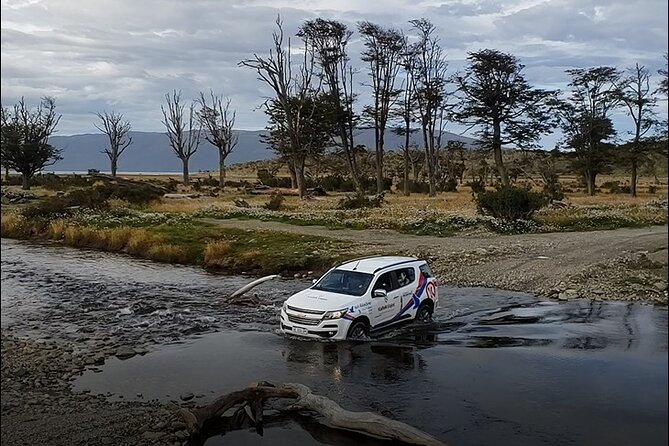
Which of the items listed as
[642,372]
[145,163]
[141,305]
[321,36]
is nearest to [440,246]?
[141,305]

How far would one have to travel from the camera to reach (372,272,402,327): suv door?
16.0 m

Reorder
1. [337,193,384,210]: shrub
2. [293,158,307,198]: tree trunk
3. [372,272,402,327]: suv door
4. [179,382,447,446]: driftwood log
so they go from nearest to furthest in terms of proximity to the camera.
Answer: [179,382,447,446]: driftwood log → [372,272,402,327]: suv door → [337,193,384,210]: shrub → [293,158,307,198]: tree trunk

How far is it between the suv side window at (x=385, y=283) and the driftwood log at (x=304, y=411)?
5260 millimetres

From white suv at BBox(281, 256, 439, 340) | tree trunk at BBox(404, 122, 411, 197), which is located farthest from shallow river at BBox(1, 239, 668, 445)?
tree trunk at BBox(404, 122, 411, 197)

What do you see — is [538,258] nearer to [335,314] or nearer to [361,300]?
[361,300]

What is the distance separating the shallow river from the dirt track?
1.01m

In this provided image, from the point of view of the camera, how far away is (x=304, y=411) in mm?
11219

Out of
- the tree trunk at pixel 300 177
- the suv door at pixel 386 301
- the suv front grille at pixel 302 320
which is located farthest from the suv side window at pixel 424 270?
the tree trunk at pixel 300 177

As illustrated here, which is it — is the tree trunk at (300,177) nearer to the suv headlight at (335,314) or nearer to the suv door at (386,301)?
the suv door at (386,301)

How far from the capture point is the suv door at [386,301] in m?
16.0

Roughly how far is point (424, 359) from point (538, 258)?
12.6 metres

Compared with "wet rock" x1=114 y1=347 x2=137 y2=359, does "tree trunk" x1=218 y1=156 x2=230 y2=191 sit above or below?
above

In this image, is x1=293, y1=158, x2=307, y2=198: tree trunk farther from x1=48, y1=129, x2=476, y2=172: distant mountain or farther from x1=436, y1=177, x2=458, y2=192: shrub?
x1=436, y1=177, x2=458, y2=192: shrub

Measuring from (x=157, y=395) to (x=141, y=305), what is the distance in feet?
29.1
